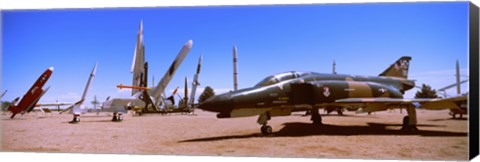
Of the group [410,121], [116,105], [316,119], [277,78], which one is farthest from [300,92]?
[116,105]

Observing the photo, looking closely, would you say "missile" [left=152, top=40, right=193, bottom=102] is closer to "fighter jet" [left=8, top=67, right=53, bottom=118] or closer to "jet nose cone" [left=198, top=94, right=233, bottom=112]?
"jet nose cone" [left=198, top=94, right=233, bottom=112]

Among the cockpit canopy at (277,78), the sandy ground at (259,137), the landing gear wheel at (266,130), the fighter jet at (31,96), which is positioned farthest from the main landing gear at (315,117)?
the fighter jet at (31,96)

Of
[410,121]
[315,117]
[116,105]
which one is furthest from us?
[116,105]

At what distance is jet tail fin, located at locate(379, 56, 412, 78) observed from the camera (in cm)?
1067

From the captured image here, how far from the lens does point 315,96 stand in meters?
11.9

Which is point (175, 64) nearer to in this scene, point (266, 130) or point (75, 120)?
point (266, 130)

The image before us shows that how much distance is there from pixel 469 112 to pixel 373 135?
2448 millimetres

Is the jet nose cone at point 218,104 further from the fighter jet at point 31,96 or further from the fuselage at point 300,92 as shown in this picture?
the fighter jet at point 31,96

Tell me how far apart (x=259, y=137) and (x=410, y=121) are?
12.0 feet

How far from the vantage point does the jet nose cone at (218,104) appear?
34.8 feet

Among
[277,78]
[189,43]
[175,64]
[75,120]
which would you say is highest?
[189,43]

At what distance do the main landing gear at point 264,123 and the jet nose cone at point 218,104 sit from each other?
105cm

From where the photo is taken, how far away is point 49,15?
12211mm

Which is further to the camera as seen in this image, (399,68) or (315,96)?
(315,96)
